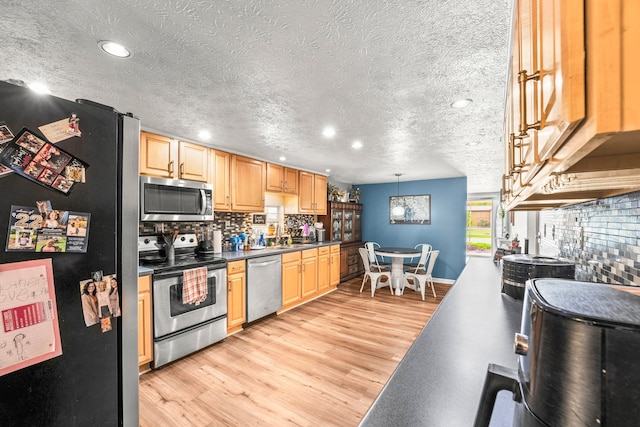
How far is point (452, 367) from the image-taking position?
95cm

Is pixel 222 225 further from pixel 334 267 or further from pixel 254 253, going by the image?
pixel 334 267

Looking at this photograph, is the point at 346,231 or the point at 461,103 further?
the point at 346,231

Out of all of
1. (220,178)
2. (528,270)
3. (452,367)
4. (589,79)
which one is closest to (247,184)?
(220,178)

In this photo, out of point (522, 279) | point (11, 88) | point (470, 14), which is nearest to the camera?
point (11, 88)

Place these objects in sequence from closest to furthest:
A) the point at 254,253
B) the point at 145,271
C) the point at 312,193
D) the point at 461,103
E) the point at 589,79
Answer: the point at 589,79 < the point at 461,103 < the point at 145,271 < the point at 254,253 < the point at 312,193

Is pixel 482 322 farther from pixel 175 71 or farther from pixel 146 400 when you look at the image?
pixel 146 400

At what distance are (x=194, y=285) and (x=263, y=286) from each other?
101 centimetres

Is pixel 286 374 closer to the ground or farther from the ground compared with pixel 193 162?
closer to the ground

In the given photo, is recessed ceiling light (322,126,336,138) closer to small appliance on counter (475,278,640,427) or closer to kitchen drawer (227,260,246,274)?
kitchen drawer (227,260,246,274)

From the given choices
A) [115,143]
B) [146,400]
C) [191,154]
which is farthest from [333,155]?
[146,400]

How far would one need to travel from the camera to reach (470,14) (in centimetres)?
114

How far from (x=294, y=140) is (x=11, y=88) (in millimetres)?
2354

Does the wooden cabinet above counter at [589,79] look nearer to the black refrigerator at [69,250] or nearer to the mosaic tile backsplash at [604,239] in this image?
the mosaic tile backsplash at [604,239]

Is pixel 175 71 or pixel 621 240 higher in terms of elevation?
pixel 175 71
